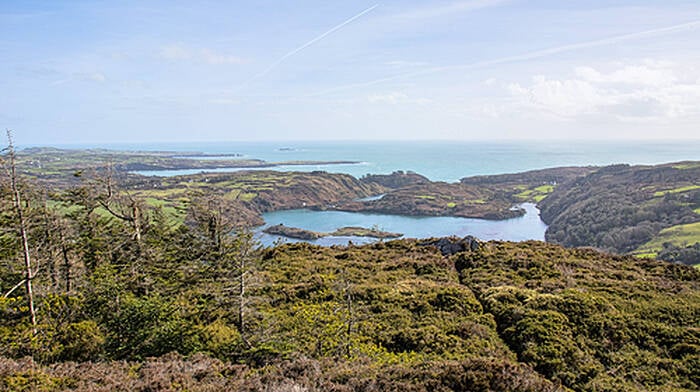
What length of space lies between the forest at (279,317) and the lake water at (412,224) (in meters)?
48.9

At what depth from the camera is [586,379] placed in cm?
977

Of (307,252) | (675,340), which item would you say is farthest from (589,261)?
(307,252)

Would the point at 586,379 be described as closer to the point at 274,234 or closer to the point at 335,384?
the point at 335,384

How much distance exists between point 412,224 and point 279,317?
241 ft

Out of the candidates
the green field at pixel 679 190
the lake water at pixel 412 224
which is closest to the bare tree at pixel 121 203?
the lake water at pixel 412 224

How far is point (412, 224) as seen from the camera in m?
85.0

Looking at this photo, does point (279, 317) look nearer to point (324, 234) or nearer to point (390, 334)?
point (390, 334)

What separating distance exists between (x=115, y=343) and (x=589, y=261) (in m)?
22.0

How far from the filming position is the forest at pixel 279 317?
7957mm

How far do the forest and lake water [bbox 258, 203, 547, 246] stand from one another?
48.9m

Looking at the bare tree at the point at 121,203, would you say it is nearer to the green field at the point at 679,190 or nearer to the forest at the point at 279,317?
the forest at the point at 279,317

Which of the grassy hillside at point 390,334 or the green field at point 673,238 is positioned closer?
the grassy hillside at point 390,334

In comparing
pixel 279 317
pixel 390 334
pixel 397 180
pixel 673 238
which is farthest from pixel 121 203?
pixel 397 180

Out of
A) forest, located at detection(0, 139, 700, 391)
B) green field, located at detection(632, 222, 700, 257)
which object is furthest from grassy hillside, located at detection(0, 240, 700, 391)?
green field, located at detection(632, 222, 700, 257)
